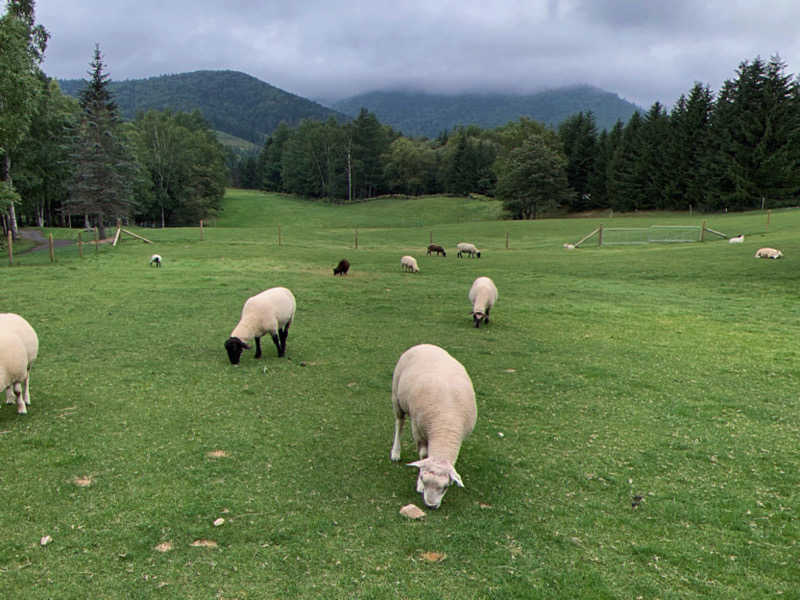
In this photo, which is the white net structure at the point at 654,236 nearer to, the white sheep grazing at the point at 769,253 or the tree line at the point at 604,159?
the white sheep grazing at the point at 769,253

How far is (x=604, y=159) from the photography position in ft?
310

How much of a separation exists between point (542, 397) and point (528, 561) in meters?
5.43

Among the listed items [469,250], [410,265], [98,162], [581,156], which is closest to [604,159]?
[581,156]

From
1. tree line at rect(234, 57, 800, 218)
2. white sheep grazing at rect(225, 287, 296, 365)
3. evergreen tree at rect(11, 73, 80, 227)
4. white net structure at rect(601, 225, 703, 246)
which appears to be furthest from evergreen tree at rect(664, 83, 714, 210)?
evergreen tree at rect(11, 73, 80, 227)

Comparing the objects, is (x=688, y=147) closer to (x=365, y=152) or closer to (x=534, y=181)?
(x=534, y=181)

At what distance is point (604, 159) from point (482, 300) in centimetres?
8818

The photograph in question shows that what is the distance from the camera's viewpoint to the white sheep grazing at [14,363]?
8742mm

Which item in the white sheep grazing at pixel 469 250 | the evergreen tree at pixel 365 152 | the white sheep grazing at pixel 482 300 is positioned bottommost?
the white sheep grazing at pixel 482 300

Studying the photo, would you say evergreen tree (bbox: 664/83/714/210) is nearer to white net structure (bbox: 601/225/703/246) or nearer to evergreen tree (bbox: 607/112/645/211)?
evergreen tree (bbox: 607/112/645/211)

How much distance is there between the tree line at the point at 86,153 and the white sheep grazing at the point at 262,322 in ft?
105

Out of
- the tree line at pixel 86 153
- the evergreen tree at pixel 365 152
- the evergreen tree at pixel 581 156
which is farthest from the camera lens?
the evergreen tree at pixel 365 152

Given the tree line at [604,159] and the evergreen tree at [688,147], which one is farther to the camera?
the evergreen tree at [688,147]

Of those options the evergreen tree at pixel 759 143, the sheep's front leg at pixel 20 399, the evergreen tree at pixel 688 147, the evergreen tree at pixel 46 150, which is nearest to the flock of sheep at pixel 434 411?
the sheep's front leg at pixel 20 399

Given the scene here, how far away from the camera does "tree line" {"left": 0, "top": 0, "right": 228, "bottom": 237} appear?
3594 cm
